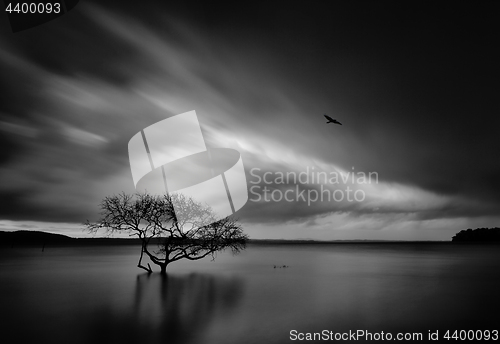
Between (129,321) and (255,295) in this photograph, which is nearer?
(129,321)

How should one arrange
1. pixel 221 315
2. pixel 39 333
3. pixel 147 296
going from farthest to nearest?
1. pixel 147 296
2. pixel 221 315
3. pixel 39 333

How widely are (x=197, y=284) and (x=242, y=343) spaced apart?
51.2 ft

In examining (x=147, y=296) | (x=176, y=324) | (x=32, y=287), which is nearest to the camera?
(x=176, y=324)

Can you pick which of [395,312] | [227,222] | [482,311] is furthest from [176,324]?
[482,311]

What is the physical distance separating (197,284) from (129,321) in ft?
40.8

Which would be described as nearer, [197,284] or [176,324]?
[176,324]

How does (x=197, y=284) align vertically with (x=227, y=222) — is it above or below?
below

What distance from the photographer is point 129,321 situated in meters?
15.6

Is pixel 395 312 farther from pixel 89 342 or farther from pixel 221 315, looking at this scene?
pixel 89 342

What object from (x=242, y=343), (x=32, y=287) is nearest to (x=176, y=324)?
(x=242, y=343)

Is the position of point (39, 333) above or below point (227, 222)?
below

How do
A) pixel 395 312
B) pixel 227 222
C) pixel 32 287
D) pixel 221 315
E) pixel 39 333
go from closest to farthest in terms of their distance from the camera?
pixel 39 333, pixel 221 315, pixel 395 312, pixel 32 287, pixel 227 222

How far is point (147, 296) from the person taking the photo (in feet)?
72.0

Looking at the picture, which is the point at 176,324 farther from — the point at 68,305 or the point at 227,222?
the point at 227,222
